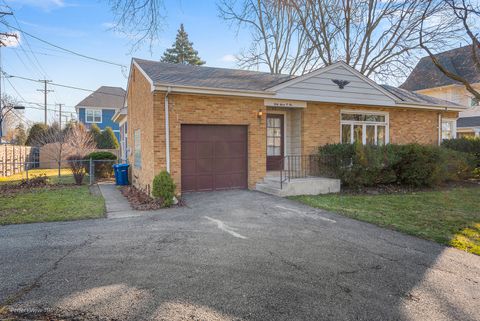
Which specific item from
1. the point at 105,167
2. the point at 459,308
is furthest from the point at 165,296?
the point at 105,167

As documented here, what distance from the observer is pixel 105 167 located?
53.9ft

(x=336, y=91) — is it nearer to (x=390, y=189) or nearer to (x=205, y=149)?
(x=390, y=189)

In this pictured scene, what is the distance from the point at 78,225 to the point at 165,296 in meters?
4.01

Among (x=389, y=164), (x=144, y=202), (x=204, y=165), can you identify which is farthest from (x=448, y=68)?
(x=144, y=202)

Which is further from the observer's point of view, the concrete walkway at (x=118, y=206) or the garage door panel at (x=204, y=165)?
the garage door panel at (x=204, y=165)

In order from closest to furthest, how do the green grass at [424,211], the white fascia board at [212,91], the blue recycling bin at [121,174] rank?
the green grass at [424,211] → the white fascia board at [212,91] → the blue recycling bin at [121,174]

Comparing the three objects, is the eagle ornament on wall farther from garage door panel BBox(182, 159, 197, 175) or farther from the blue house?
the blue house

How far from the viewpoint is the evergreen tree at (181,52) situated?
3900cm

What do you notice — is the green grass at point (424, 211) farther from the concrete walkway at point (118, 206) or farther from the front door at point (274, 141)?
Result: the concrete walkway at point (118, 206)

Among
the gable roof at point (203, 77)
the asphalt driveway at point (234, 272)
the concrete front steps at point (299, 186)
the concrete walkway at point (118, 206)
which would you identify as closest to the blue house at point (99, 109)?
the gable roof at point (203, 77)

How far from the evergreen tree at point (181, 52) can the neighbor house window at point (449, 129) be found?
1197 inches

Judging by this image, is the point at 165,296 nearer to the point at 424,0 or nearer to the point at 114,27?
the point at 114,27

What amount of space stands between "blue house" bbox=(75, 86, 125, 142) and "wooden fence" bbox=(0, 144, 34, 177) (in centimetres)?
1285

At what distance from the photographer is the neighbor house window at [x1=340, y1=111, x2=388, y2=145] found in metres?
12.0
